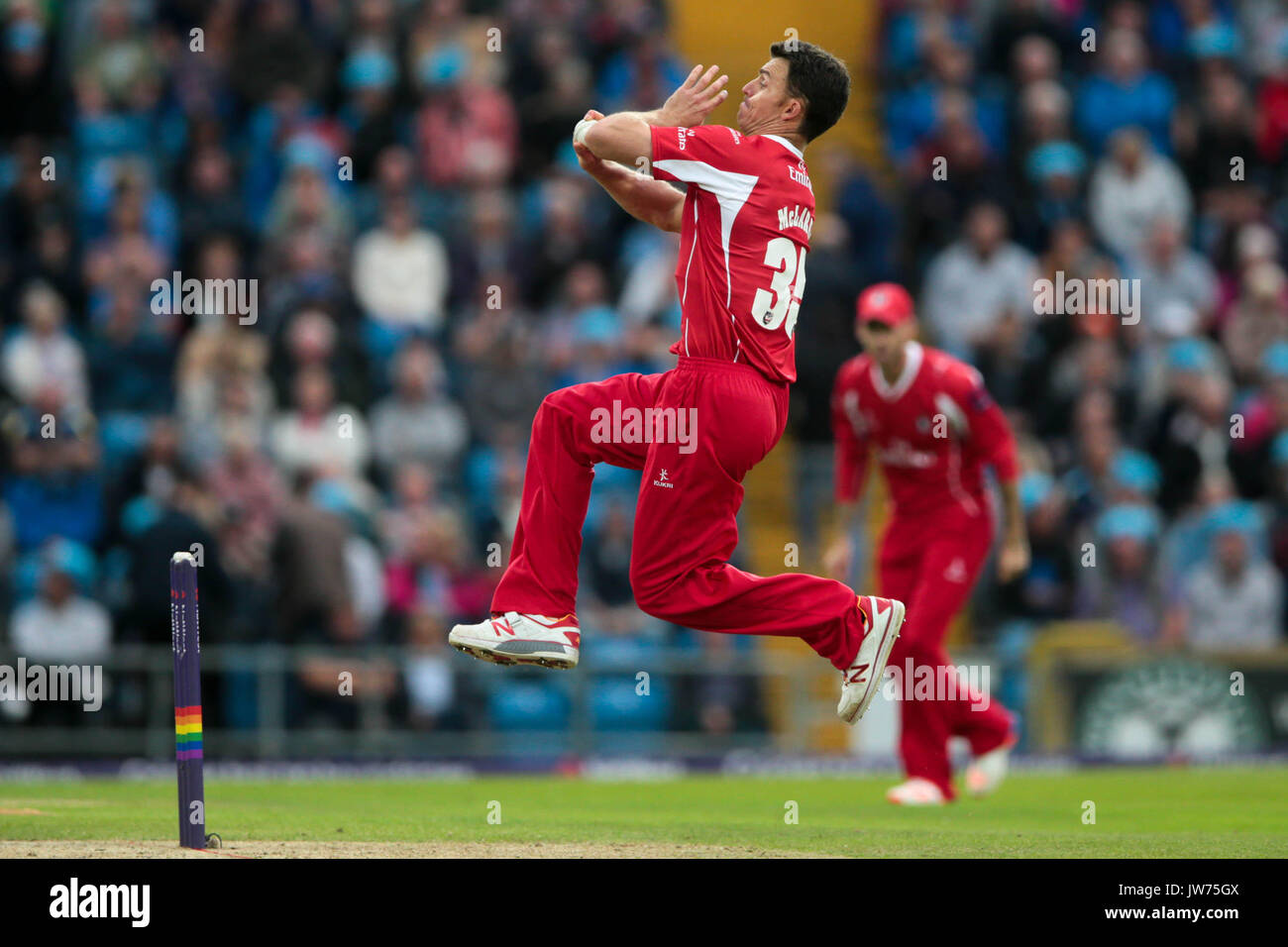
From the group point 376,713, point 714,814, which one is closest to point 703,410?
point 714,814

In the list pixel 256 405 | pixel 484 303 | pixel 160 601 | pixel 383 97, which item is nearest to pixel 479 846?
→ pixel 160 601

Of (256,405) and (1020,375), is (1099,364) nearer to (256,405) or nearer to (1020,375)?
(1020,375)

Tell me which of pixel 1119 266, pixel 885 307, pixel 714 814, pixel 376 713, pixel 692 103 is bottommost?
pixel 714 814

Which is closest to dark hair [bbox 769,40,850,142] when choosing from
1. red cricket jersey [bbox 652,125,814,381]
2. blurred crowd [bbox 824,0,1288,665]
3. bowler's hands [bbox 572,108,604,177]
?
red cricket jersey [bbox 652,125,814,381]

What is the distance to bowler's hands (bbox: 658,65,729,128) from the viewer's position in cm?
933

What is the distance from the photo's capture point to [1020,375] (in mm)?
19891

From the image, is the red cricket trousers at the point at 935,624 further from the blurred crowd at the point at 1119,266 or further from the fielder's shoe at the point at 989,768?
the blurred crowd at the point at 1119,266

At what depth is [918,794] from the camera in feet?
42.5

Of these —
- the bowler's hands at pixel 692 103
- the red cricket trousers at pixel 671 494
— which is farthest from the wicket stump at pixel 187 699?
the bowler's hands at pixel 692 103

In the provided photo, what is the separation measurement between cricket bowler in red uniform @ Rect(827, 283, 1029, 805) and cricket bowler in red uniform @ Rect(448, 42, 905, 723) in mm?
3410

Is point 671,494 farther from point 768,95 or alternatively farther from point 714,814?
point 714,814

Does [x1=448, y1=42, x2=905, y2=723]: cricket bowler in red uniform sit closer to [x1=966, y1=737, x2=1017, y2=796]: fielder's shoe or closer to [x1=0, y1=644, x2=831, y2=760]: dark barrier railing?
[x1=966, y1=737, x2=1017, y2=796]: fielder's shoe

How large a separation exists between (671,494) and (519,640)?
3.13 feet

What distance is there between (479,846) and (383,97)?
13.0m
